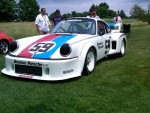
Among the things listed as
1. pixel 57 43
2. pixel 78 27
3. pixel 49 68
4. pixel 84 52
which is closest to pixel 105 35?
pixel 78 27

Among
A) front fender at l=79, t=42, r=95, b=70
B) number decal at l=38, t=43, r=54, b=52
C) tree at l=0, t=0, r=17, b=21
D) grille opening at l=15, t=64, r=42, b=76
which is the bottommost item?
grille opening at l=15, t=64, r=42, b=76

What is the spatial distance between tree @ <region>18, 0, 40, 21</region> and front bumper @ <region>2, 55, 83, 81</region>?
276 ft

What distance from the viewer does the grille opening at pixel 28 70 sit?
6.19 m

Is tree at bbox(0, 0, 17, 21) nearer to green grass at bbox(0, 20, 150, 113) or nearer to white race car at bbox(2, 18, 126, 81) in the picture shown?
white race car at bbox(2, 18, 126, 81)

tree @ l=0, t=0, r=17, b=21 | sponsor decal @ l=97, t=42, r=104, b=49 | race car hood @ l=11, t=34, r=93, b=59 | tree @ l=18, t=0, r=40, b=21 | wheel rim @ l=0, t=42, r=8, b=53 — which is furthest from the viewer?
tree @ l=18, t=0, r=40, b=21

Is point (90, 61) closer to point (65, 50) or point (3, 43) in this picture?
point (65, 50)

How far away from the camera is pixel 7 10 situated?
75062 mm

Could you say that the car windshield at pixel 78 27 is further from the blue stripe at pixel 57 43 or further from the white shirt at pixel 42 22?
the white shirt at pixel 42 22

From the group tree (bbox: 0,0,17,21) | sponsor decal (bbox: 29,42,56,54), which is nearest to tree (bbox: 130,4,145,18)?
tree (bbox: 0,0,17,21)

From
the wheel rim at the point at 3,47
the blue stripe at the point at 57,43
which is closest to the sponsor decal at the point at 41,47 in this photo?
the blue stripe at the point at 57,43

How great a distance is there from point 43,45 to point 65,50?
0.63m

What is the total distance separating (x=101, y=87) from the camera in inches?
231

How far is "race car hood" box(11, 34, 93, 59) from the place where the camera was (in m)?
6.30

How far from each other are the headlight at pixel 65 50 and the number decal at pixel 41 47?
354 mm
